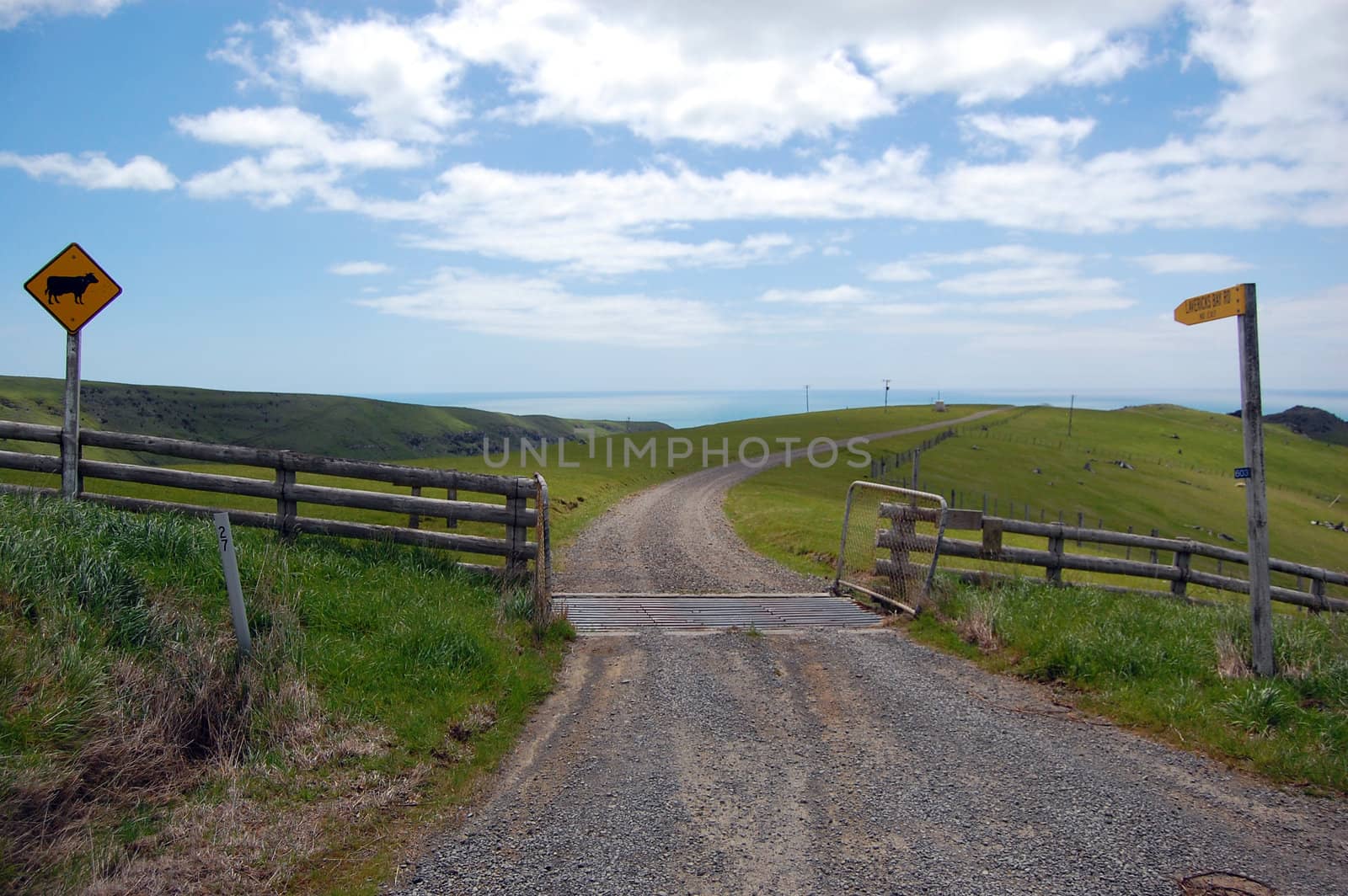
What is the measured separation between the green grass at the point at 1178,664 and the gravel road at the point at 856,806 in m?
0.38

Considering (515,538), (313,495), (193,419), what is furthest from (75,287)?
(193,419)

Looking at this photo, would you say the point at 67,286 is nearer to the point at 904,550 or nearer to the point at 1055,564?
the point at 904,550

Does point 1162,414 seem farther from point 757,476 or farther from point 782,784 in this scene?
point 782,784

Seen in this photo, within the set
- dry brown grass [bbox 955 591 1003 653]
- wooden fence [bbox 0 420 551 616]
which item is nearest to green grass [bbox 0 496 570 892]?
wooden fence [bbox 0 420 551 616]

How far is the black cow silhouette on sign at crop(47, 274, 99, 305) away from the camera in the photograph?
8.84m

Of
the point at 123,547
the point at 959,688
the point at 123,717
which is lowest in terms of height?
the point at 959,688

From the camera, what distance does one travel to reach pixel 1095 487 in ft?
246

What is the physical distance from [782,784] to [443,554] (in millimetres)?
5894

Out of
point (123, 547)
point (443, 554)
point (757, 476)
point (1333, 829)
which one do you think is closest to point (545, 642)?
point (443, 554)

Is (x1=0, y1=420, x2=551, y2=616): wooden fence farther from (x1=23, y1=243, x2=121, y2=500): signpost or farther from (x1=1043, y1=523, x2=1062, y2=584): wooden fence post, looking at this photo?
(x1=1043, y1=523, x2=1062, y2=584): wooden fence post

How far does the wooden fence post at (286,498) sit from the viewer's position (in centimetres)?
974

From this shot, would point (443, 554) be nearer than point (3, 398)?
Yes

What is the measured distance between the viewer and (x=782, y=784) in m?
5.66

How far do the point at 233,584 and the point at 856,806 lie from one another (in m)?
4.86
